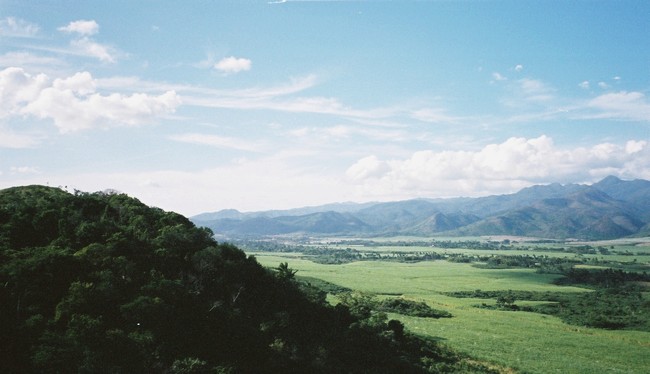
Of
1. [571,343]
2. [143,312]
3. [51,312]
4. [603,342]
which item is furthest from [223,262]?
[603,342]

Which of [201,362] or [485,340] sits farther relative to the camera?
[485,340]

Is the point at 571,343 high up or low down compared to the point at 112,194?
down

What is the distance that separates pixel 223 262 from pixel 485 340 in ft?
163

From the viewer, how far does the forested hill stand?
37.0 m

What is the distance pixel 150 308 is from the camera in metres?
42.2

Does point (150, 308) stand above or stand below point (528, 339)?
above

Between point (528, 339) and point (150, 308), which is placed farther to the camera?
point (528, 339)

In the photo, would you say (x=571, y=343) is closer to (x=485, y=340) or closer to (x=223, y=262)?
(x=485, y=340)

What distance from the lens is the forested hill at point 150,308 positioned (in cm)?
3703

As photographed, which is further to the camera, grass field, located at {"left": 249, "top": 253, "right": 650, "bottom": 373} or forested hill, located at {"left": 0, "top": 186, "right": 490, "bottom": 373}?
grass field, located at {"left": 249, "top": 253, "right": 650, "bottom": 373}

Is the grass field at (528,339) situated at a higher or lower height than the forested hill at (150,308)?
lower

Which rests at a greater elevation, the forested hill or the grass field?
the forested hill

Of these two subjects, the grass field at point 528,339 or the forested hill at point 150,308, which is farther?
the grass field at point 528,339

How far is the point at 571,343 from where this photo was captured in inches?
2879
